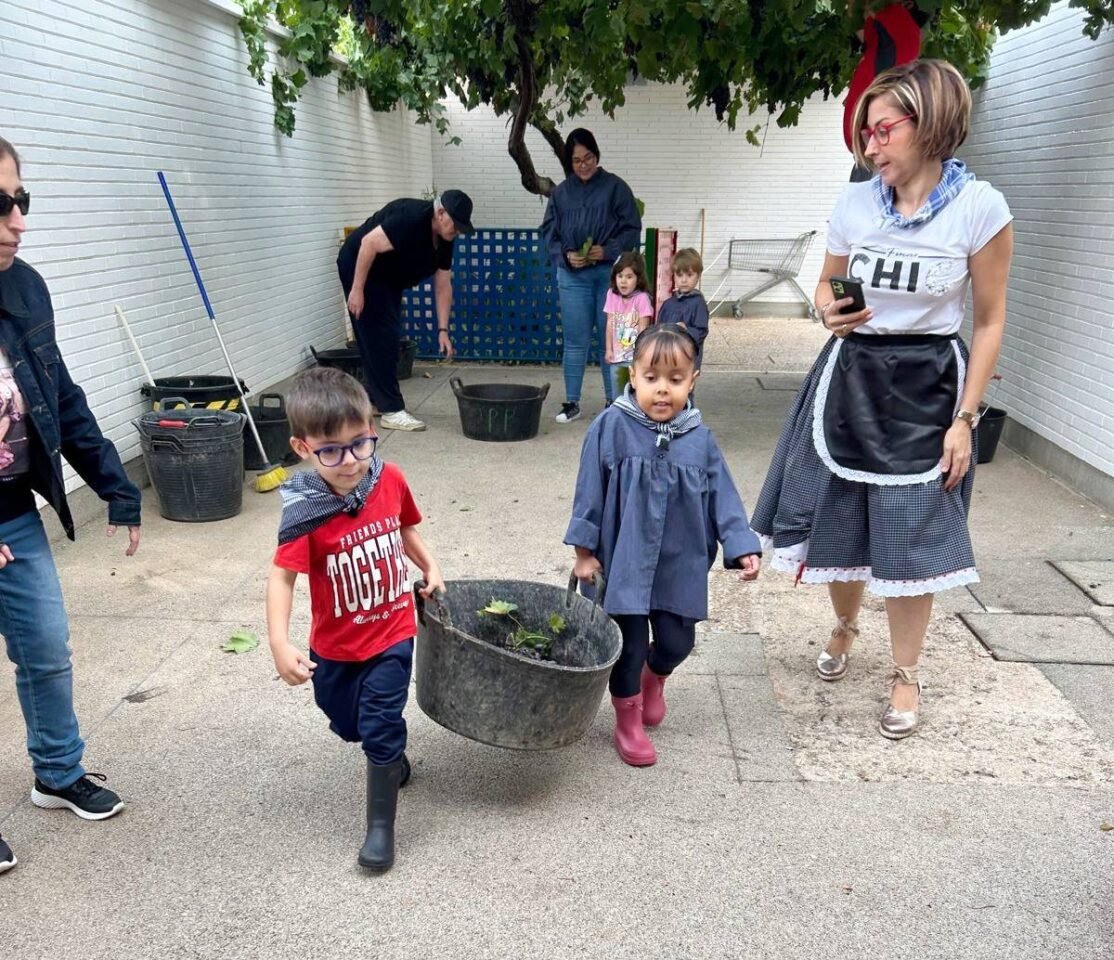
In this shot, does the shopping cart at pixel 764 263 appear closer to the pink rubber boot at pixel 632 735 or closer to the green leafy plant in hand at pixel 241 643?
the green leafy plant in hand at pixel 241 643

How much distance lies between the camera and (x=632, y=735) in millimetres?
2836

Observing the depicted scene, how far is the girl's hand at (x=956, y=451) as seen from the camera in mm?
2658

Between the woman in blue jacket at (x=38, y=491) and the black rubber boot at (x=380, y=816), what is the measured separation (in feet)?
2.56

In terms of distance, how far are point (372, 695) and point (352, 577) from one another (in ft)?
1.02

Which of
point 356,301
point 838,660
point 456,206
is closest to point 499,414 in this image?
point 356,301

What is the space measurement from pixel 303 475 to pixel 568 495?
3.23m

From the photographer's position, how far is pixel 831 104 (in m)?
12.4

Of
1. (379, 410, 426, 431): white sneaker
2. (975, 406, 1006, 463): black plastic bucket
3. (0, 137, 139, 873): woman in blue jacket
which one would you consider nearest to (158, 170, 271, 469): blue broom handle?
(379, 410, 426, 431): white sneaker

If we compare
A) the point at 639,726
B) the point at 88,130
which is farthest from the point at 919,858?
the point at 88,130

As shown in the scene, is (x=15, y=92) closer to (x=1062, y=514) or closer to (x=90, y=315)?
(x=90, y=315)

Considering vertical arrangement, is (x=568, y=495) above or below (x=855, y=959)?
below

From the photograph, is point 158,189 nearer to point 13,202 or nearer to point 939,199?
point 13,202

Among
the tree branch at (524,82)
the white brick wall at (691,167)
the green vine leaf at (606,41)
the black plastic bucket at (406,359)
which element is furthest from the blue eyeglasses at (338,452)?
the white brick wall at (691,167)

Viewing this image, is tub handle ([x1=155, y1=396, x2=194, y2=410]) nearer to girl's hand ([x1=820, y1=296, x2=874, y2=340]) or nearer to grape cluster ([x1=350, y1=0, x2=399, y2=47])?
grape cluster ([x1=350, y1=0, x2=399, y2=47])
